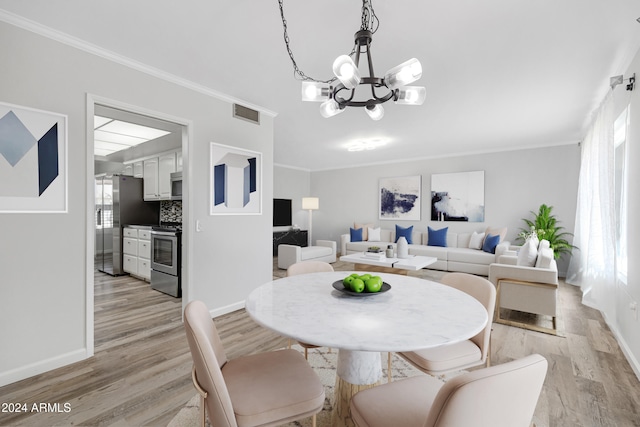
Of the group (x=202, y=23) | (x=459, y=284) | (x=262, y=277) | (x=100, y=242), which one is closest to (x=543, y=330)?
(x=459, y=284)

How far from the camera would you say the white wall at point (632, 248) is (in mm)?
2264

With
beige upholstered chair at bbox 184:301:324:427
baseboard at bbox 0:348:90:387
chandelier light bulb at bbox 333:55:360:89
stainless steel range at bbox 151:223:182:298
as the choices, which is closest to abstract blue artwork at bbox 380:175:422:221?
stainless steel range at bbox 151:223:182:298

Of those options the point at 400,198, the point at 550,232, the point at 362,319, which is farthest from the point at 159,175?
the point at 550,232

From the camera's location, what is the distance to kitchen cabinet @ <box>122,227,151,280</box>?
4.63 m

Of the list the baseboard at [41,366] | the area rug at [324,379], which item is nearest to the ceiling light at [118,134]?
the baseboard at [41,366]

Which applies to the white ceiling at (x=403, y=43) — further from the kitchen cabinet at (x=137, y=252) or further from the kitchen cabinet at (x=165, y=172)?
the kitchen cabinet at (x=137, y=252)

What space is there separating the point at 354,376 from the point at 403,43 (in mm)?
2383

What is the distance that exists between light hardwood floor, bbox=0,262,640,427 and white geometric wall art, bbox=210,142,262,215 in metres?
1.26

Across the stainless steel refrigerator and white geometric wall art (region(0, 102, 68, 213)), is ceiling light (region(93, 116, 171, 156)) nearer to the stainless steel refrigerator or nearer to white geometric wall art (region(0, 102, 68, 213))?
the stainless steel refrigerator

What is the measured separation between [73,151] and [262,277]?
2370mm

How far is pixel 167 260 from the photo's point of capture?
4.14m

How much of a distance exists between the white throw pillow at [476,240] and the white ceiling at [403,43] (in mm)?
2685

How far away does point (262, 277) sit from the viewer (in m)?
3.83

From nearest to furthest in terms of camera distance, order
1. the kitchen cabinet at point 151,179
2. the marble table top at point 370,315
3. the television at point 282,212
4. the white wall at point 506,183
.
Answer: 1. the marble table top at point 370,315
2. the kitchen cabinet at point 151,179
3. the white wall at point 506,183
4. the television at point 282,212
